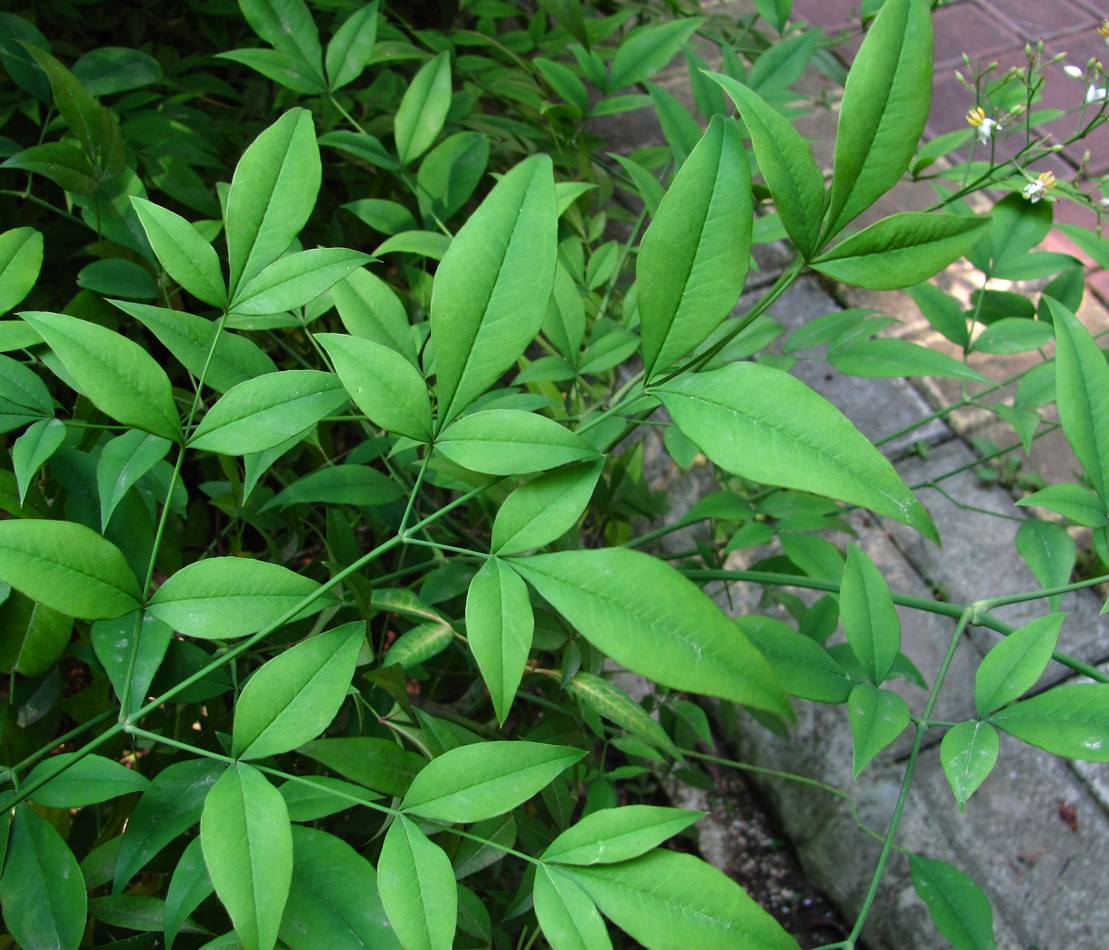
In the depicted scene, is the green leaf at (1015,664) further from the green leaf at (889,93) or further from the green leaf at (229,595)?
the green leaf at (229,595)

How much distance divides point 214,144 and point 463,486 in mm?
698

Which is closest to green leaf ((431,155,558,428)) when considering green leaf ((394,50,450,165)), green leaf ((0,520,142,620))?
green leaf ((0,520,142,620))

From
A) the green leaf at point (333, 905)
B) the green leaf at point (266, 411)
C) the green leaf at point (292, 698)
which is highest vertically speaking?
the green leaf at point (266, 411)

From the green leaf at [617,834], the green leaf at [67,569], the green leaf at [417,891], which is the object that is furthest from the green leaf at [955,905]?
the green leaf at [67,569]

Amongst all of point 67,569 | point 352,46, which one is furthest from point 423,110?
point 67,569

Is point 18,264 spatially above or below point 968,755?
above

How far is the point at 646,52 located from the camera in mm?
1087

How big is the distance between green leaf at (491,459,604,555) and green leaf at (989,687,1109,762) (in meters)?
0.30

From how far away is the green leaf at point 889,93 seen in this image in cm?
47

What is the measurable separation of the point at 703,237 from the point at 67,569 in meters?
0.39

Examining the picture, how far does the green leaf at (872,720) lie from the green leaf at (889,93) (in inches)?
13.5

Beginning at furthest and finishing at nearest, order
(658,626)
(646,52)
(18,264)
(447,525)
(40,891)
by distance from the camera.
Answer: (646,52)
(447,525)
(18,264)
(40,891)
(658,626)

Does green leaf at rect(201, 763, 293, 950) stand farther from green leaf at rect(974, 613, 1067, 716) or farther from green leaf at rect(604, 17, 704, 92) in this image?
green leaf at rect(604, 17, 704, 92)

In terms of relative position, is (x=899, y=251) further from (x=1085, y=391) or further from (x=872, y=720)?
(x=872, y=720)
